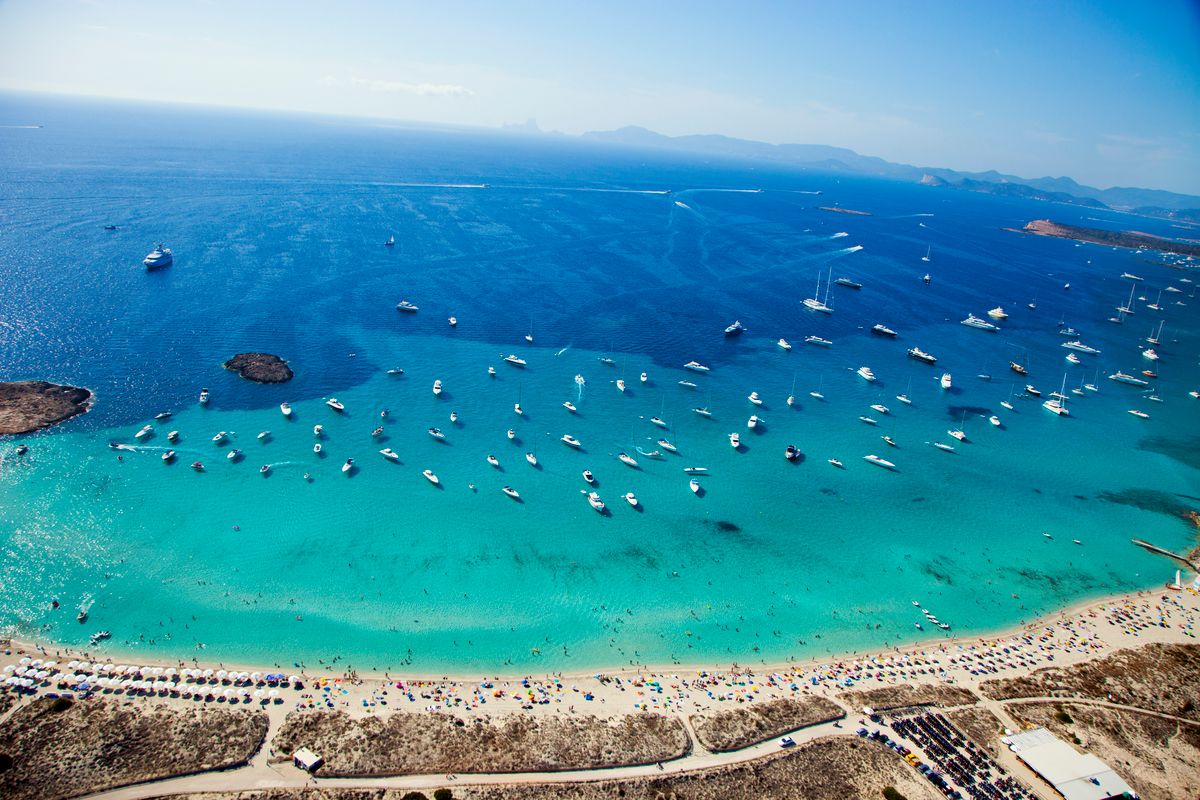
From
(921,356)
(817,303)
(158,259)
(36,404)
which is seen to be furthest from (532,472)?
(158,259)

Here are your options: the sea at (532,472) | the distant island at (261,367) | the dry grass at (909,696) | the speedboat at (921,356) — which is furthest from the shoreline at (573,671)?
the speedboat at (921,356)

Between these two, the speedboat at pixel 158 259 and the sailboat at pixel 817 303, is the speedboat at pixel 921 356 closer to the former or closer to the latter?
the sailboat at pixel 817 303

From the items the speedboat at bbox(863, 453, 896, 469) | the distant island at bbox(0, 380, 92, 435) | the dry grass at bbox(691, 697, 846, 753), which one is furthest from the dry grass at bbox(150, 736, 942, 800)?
the distant island at bbox(0, 380, 92, 435)

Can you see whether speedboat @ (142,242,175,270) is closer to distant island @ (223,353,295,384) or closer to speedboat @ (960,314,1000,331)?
distant island @ (223,353,295,384)

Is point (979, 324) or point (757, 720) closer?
point (757, 720)

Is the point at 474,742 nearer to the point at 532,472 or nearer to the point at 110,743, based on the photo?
the point at 110,743

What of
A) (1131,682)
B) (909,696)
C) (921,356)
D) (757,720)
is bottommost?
(757,720)
